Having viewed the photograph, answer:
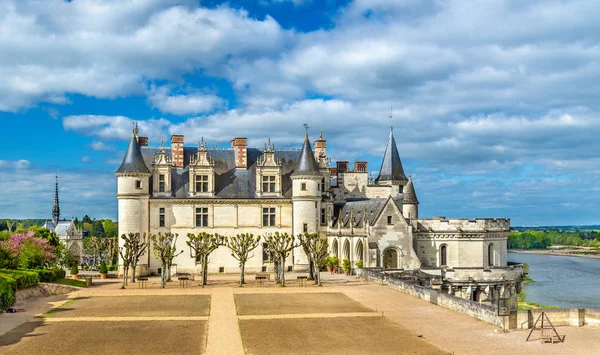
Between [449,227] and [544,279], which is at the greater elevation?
[449,227]

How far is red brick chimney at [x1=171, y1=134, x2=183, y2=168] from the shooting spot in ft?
153

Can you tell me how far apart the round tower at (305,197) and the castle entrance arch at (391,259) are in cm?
540

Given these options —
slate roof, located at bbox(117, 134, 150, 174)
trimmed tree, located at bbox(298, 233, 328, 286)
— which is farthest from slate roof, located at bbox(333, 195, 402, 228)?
slate roof, located at bbox(117, 134, 150, 174)

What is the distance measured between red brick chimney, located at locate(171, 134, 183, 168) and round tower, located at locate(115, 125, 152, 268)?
9.54 ft

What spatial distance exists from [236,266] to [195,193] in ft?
19.0

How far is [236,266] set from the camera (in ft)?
150

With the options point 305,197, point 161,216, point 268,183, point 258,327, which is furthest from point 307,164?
point 258,327

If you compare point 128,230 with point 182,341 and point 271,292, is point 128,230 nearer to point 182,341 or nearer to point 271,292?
point 271,292

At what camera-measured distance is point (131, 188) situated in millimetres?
43750

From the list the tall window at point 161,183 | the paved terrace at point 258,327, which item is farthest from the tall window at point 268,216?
the paved terrace at point 258,327

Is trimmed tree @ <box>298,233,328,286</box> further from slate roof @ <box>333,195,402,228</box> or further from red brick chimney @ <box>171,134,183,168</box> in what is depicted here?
red brick chimney @ <box>171,134,183,168</box>

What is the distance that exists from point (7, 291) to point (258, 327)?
37.3 feet

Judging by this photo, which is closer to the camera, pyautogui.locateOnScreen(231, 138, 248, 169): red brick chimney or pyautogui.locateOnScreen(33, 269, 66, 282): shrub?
pyautogui.locateOnScreen(33, 269, 66, 282): shrub

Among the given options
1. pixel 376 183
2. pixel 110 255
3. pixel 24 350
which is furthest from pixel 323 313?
pixel 110 255
